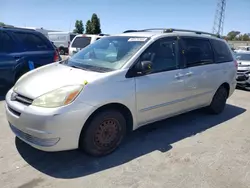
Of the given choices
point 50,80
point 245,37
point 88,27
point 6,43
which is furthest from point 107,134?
point 245,37

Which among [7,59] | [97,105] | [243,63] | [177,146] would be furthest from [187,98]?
[243,63]

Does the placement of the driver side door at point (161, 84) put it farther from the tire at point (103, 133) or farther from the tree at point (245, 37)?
the tree at point (245, 37)

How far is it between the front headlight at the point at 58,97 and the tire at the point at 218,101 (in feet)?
11.0

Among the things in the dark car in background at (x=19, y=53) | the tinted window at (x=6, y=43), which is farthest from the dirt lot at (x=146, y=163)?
the tinted window at (x=6, y=43)

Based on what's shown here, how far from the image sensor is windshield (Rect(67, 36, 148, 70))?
11.8 ft

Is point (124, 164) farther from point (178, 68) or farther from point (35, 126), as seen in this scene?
point (178, 68)

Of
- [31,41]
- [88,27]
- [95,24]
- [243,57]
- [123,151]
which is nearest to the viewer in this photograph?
[123,151]

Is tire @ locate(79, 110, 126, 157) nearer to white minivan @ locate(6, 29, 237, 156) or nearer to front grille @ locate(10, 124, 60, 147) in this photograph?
white minivan @ locate(6, 29, 237, 156)

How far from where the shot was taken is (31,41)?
6.63 meters

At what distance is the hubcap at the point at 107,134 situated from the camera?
10.6 ft

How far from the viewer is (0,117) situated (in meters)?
4.73

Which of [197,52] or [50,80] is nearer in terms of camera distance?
[50,80]

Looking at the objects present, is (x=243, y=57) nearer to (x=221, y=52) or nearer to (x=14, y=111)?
(x=221, y=52)

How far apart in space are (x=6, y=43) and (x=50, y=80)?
374cm
